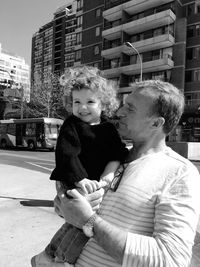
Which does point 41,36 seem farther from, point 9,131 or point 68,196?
point 68,196

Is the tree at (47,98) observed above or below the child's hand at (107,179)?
above

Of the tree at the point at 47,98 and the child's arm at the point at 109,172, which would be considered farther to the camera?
the tree at the point at 47,98

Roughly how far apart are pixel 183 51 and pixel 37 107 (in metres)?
21.2

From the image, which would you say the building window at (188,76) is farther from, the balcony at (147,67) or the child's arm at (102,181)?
the child's arm at (102,181)

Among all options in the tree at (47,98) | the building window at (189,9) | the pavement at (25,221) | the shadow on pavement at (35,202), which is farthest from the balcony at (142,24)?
the shadow on pavement at (35,202)

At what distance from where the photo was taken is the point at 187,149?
17.9 meters

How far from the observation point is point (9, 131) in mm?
25266

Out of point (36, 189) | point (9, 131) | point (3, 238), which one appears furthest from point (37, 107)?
point (3, 238)

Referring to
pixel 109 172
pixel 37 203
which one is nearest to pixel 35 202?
pixel 37 203

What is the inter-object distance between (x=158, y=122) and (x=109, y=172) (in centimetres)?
39

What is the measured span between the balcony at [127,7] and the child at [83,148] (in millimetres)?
35797

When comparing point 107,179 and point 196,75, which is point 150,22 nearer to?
point 196,75

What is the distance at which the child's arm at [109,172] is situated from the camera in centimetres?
157

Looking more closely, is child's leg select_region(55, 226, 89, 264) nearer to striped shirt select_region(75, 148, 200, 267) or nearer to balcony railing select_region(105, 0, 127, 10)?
striped shirt select_region(75, 148, 200, 267)
